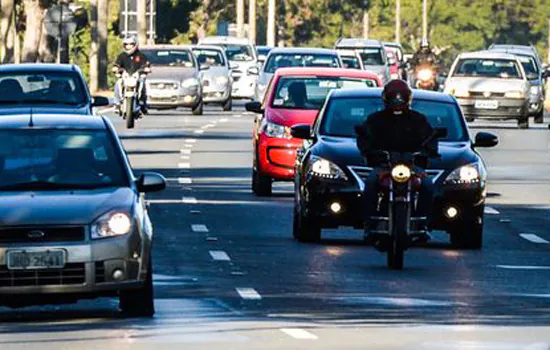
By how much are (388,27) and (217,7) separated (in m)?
53.0

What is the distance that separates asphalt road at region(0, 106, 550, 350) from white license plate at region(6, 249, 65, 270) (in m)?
0.37

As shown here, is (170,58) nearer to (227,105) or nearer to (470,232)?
(227,105)

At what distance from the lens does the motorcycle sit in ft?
63.0

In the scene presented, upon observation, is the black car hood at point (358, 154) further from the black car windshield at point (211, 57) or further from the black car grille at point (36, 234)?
the black car windshield at point (211, 57)

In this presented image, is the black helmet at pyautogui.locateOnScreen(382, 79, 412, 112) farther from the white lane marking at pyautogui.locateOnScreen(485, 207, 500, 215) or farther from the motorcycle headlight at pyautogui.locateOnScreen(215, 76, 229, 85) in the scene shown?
Result: the motorcycle headlight at pyautogui.locateOnScreen(215, 76, 229, 85)

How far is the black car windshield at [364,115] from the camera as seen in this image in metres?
22.6

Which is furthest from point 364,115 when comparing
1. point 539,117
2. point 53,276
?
point 539,117

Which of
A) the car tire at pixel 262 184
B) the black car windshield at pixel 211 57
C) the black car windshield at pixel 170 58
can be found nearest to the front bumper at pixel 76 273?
the car tire at pixel 262 184

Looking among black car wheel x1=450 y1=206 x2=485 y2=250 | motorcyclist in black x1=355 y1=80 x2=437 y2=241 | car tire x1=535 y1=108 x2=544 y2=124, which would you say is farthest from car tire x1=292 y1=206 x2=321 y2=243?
car tire x1=535 y1=108 x2=544 y2=124

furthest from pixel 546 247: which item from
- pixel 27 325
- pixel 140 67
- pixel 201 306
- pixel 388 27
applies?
pixel 388 27

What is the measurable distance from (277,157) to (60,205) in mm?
13138

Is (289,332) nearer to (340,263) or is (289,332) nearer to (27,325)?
(27,325)

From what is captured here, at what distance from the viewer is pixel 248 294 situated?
664 inches

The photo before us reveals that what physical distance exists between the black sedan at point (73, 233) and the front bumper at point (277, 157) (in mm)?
12055
